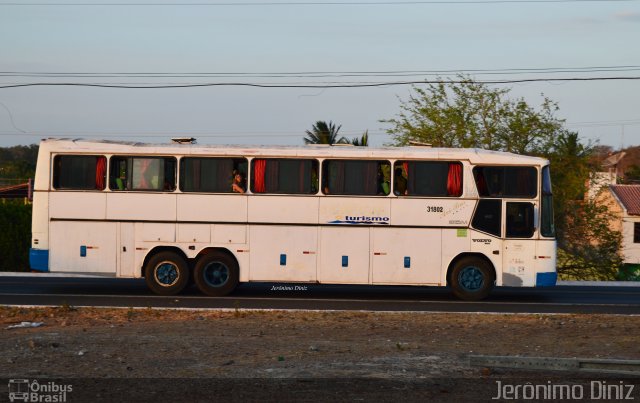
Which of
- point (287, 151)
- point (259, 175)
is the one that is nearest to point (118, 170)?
point (259, 175)

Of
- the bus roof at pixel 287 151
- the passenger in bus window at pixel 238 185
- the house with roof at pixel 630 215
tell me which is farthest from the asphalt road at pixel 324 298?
the house with roof at pixel 630 215

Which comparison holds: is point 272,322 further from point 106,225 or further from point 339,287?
point 339,287

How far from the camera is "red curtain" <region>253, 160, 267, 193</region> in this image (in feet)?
72.5

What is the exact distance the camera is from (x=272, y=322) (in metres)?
17.2

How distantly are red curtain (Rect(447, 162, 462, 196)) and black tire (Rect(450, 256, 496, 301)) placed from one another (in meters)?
1.64

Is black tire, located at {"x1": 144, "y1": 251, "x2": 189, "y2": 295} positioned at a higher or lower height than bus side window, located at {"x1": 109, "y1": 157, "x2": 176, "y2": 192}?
lower

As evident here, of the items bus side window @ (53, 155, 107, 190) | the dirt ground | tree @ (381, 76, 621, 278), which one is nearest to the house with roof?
tree @ (381, 76, 621, 278)

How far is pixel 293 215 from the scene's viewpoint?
72.4 ft

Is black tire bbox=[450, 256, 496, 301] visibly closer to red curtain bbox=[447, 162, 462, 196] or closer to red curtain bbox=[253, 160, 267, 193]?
red curtain bbox=[447, 162, 462, 196]

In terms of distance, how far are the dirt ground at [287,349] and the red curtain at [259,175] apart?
14.0ft

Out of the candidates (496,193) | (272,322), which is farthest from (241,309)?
(496,193)

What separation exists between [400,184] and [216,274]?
4.89 metres

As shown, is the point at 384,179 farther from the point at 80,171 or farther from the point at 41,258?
the point at 41,258

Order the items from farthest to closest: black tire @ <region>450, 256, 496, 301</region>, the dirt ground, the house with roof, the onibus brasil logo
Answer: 1. the house with roof
2. black tire @ <region>450, 256, 496, 301</region>
3. the dirt ground
4. the onibus brasil logo
